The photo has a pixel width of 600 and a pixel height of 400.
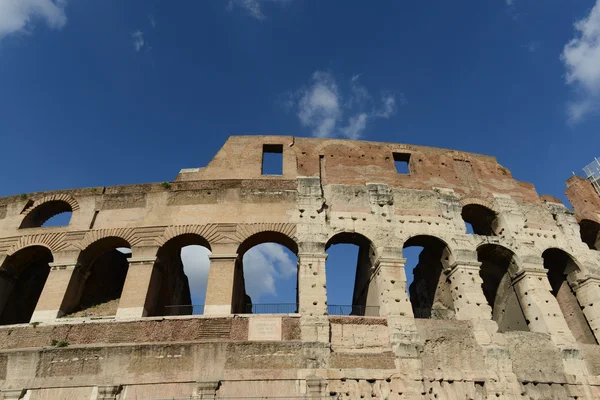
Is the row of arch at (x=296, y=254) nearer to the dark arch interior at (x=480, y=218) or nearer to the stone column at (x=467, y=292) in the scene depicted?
the stone column at (x=467, y=292)

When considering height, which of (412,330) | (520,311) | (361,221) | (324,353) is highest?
(361,221)

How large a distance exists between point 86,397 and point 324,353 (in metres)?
5.07

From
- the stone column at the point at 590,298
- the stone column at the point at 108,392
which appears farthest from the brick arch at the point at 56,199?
the stone column at the point at 590,298

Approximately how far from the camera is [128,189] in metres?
12.0

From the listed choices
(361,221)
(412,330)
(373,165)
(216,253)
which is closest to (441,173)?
(373,165)

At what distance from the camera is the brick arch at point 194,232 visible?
10.8m

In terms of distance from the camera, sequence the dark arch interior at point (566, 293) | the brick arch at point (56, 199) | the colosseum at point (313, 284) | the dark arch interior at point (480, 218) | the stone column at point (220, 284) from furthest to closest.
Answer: the dark arch interior at point (480, 218), the brick arch at point (56, 199), the dark arch interior at point (566, 293), the stone column at point (220, 284), the colosseum at point (313, 284)

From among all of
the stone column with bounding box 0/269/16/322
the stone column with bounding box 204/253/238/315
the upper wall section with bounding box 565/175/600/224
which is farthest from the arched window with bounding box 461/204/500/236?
the stone column with bounding box 0/269/16/322

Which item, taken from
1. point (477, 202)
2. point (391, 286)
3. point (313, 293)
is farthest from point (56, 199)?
point (477, 202)

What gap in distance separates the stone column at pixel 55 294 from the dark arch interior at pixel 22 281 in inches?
53.2

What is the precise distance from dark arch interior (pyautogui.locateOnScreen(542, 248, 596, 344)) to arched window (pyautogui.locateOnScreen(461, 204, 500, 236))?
167cm

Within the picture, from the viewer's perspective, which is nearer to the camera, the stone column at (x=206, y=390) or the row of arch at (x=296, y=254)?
the stone column at (x=206, y=390)

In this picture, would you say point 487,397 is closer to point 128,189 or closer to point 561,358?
point 561,358

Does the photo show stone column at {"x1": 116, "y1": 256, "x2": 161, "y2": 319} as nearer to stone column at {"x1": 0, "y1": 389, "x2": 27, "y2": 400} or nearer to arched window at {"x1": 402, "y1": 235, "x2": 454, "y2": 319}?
stone column at {"x1": 0, "y1": 389, "x2": 27, "y2": 400}
